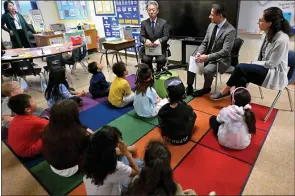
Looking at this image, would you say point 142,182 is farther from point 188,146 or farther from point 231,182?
point 188,146

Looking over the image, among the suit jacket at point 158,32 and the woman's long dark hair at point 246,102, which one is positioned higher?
the suit jacket at point 158,32

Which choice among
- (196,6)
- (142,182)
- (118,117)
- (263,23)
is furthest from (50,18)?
(142,182)

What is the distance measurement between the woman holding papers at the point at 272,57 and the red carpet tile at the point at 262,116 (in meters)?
0.36

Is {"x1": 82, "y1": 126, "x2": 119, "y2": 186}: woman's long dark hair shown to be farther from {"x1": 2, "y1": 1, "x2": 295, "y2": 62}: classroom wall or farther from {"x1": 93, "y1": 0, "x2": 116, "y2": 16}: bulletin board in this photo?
{"x1": 93, "y1": 0, "x2": 116, "y2": 16}: bulletin board

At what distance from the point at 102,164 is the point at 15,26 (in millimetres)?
4721

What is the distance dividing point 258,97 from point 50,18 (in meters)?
7.09

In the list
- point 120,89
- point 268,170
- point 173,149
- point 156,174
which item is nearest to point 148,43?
point 120,89

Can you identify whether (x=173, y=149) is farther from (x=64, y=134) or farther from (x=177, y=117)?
(x=64, y=134)

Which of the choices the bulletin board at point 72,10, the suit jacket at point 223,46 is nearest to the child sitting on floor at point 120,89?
the suit jacket at point 223,46

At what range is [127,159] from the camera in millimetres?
1549

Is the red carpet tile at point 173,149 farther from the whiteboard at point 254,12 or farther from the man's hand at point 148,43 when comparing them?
the whiteboard at point 254,12

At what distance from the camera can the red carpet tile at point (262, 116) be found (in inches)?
85.0

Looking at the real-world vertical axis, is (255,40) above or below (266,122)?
above

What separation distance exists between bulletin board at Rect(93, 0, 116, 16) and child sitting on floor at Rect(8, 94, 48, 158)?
4.27 meters
